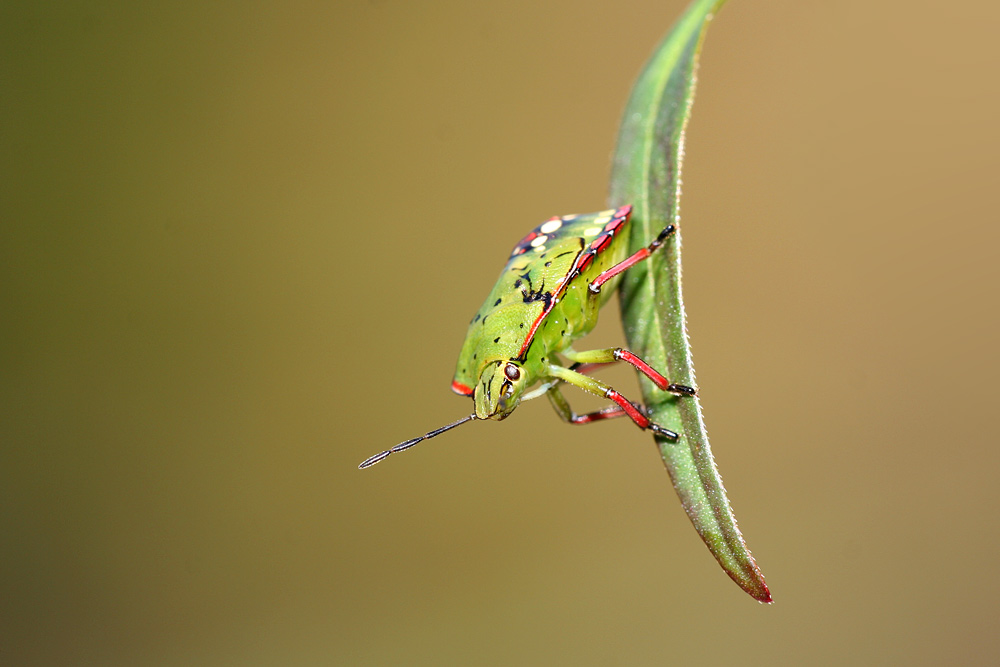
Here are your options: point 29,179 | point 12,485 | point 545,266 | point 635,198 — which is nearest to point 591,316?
point 545,266

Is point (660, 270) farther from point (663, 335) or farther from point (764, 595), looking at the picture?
point (764, 595)

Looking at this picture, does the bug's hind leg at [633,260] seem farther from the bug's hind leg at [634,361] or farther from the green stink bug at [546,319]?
the bug's hind leg at [634,361]

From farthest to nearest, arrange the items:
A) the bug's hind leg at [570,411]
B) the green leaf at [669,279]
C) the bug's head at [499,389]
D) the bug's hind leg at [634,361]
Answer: the bug's hind leg at [570,411] → the bug's head at [499,389] → the bug's hind leg at [634,361] → the green leaf at [669,279]

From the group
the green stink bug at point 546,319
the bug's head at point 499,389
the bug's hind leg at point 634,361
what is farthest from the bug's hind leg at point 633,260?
the bug's head at point 499,389

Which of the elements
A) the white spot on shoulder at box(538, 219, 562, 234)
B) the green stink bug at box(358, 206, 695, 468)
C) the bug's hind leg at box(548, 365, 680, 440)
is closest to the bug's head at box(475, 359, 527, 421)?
the green stink bug at box(358, 206, 695, 468)

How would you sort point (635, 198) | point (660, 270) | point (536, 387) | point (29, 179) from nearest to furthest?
point (660, 270) → point (635, 198) → point (536, 387) → point (29, 179)

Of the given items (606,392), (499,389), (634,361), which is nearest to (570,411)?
(606,392)

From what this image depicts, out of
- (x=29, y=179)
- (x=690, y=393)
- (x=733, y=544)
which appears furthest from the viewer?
(x=29, y=179)
